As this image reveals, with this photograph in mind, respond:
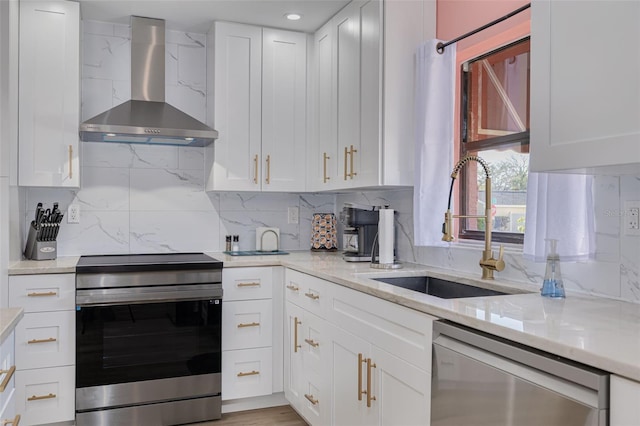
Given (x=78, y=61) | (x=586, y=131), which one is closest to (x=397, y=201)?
(x=586, y=131)

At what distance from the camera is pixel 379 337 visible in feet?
6.97

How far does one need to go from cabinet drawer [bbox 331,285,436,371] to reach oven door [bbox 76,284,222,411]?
924 millimetres

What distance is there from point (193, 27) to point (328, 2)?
Result: 1.01 metres

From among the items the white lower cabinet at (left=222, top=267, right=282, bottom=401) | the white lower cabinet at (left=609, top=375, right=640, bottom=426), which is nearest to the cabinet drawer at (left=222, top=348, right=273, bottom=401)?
the white lower cabinet at (left=222, top=267, right=282, bottom=401)

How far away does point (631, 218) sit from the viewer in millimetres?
1812

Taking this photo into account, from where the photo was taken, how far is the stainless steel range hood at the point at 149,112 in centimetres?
321

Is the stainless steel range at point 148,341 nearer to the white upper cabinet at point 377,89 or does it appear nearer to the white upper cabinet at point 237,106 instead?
the white upper cabinet at point 237,106

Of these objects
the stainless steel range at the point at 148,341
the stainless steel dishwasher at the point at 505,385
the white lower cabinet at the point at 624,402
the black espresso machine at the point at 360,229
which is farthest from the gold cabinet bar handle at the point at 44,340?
the white lower cabinet at the point at 624,402

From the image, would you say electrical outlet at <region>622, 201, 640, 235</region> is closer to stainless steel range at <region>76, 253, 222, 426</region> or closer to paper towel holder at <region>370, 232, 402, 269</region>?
paper towel holder at <region>370, 232, 402, 269</region>

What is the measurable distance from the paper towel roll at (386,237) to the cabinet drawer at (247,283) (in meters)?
0.77

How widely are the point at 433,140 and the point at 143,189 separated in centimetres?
198

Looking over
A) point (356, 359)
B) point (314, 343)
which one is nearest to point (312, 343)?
point (314, 343)

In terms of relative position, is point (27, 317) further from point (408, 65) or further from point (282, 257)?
point (408, 65)

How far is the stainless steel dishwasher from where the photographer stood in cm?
120
